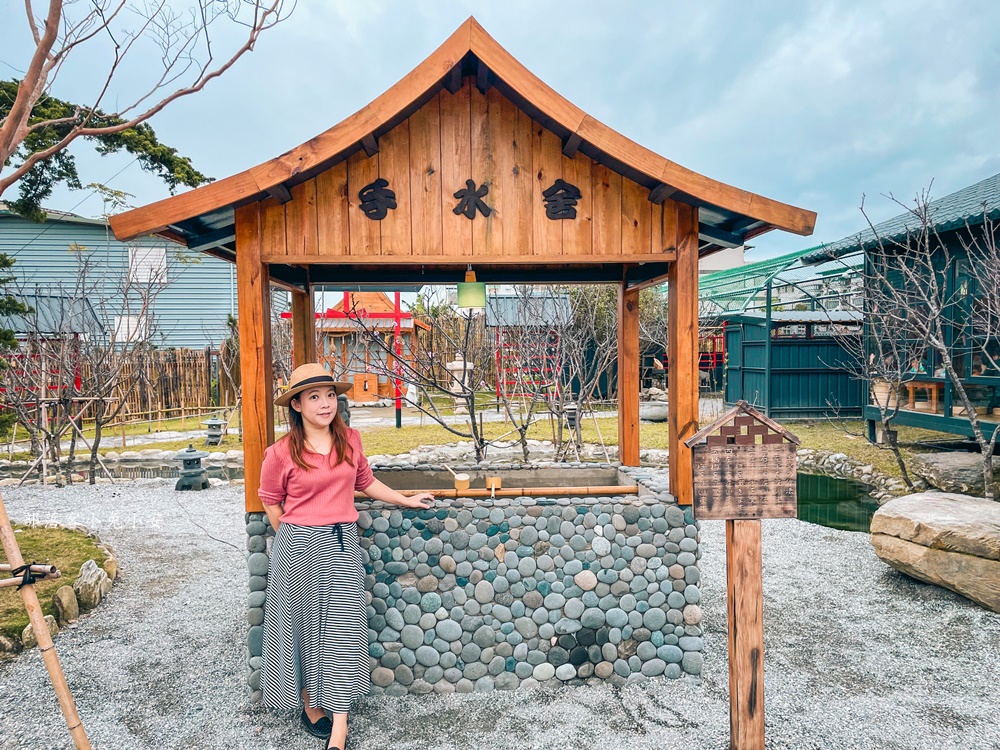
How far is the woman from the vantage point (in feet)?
9.57

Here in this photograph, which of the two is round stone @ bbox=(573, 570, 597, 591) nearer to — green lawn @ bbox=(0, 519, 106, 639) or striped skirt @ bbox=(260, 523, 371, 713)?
striped skirt @ bbox=(260, 523, 371, 713)

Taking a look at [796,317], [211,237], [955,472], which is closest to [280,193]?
[211,237]

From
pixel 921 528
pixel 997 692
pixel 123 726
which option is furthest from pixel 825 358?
pixel 123 726

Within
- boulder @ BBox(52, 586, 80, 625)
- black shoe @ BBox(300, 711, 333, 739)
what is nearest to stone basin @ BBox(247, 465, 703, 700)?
black shoe @ BBox(300, 711, 333, 739)

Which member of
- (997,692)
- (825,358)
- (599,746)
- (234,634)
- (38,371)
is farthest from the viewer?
(825,358)

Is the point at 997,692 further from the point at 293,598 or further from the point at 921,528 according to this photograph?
the point at 293,598

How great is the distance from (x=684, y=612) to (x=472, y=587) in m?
1.22

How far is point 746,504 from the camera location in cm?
267

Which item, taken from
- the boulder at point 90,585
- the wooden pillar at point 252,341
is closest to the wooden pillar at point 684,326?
the wooden pillar at point 252,341

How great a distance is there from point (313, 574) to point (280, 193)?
1975mm

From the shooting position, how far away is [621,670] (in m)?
3.47

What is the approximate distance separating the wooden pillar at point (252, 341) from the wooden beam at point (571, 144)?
1.73m

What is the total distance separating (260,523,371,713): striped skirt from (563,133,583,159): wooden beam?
238cm

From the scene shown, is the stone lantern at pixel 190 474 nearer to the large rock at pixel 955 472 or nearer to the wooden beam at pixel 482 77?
the wooden beam at pixel 482 77
